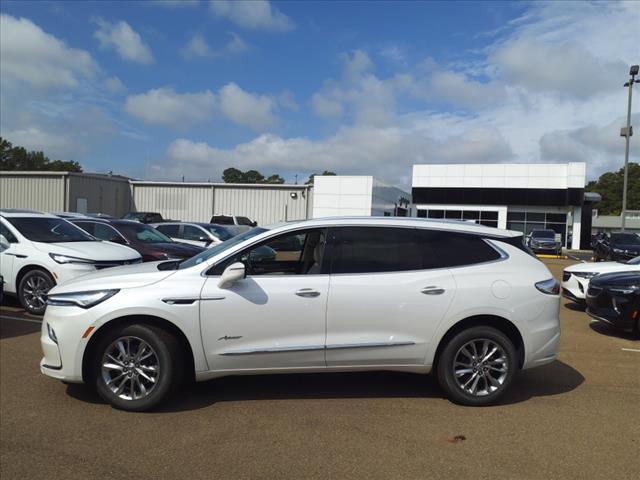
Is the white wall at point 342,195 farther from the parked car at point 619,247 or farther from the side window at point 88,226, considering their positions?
the side window at point 88,226

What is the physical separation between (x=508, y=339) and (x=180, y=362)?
9.84 feet

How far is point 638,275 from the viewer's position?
8.29m

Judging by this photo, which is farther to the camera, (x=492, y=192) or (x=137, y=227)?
(x=492, y=192)

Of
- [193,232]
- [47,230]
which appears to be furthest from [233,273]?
[193,232]

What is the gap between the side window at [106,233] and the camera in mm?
12200

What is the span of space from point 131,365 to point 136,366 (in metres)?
0.04

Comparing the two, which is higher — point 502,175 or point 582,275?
point 502,175

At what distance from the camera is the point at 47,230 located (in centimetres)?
966

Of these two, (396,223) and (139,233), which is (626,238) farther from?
(396,223)

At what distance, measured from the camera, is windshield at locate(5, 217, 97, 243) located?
9352 millimetres

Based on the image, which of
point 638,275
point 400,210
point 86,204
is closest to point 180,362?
point 638,275

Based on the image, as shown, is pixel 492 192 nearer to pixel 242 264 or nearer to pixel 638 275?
pixel 638 275

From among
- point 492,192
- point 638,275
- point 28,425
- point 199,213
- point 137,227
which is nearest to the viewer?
point 28,425

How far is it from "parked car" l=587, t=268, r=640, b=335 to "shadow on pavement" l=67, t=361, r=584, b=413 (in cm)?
244
